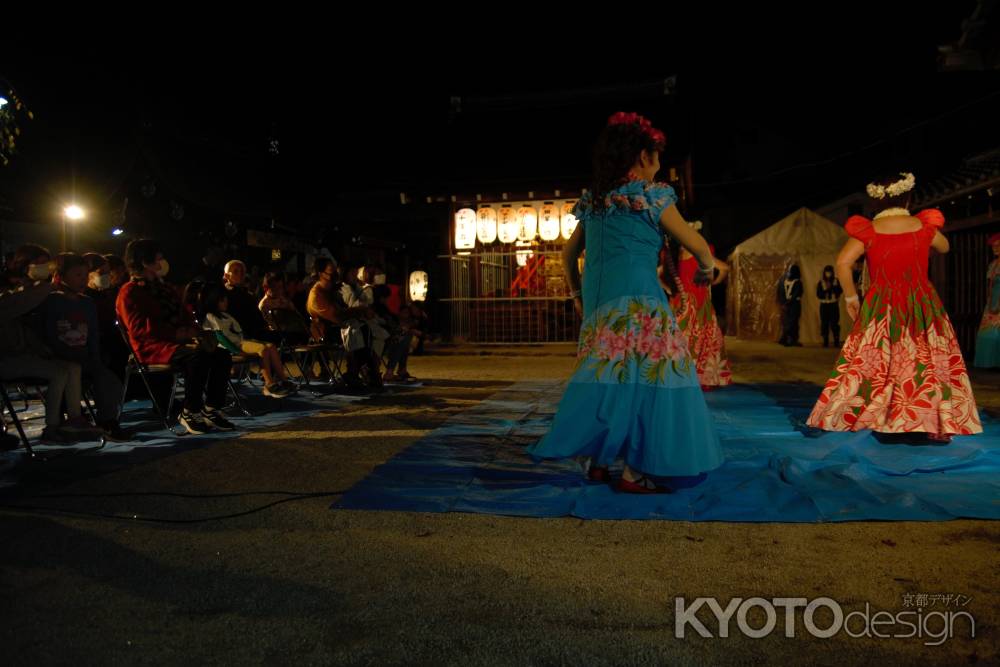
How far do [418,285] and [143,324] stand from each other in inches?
518

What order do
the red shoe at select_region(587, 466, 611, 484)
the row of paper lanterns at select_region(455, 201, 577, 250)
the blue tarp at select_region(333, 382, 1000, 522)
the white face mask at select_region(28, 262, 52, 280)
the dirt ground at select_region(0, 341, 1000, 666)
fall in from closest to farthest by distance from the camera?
the dirt ground at select_region(0, 341, 1000, 666) < the blue tarp at select_region(333, 382, 1000, 522) < the red shoe at select_region(587, 466, 611, 484) < the white face mask at select_region(28, 262, 52, 280) < the row of paper lanterns at select_region(455, 201, 577, 250)

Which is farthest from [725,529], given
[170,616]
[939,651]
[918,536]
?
[170,616]

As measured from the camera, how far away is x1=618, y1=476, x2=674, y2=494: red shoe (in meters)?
3.67

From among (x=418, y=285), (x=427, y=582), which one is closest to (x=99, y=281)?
(x=427, y=582)

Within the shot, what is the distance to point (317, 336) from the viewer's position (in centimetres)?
874

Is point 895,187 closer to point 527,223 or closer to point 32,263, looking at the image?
point 32,263

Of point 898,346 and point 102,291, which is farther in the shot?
point 102,291

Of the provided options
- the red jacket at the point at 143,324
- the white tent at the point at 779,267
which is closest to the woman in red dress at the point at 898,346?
the red jacket at the point at 143,324

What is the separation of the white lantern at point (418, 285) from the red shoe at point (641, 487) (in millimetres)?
15523

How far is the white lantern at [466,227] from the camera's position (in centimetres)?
1709

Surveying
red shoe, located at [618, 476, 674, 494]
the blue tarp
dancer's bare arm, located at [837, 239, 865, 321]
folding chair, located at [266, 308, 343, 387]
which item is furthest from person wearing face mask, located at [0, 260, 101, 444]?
dancer's bare arm, located at [837, 239, 865, 321]

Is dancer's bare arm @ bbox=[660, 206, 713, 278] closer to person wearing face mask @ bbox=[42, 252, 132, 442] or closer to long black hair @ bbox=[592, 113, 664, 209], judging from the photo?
long black hair @ bbox=[592, 113, 664, 209]

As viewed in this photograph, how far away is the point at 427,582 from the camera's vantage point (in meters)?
2.57

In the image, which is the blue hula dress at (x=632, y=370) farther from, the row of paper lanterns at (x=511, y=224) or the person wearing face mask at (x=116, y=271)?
the row of paper lanterns at (x=511, y=224)
